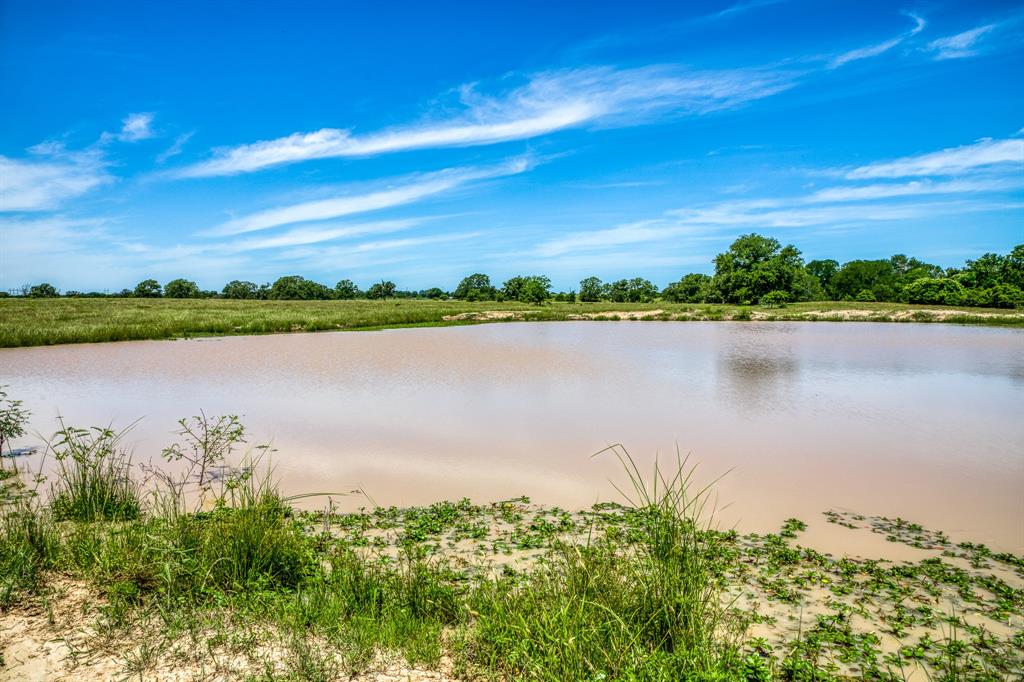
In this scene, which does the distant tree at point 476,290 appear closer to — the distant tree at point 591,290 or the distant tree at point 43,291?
the distant tree at point 591,290

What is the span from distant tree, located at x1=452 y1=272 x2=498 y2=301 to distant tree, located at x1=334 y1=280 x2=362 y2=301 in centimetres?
2217

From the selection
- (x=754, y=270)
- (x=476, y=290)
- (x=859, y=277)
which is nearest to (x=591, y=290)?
(x=476, y=290)

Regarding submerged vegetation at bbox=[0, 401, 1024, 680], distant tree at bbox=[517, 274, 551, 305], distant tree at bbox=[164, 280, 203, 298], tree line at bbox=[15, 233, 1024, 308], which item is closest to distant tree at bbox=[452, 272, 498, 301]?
tree line at bbox=[15, 233, 1024, 308]

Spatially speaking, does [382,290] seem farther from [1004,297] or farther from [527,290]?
[1004,297]

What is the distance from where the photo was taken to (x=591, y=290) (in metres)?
101

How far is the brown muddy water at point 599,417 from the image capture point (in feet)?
24.0

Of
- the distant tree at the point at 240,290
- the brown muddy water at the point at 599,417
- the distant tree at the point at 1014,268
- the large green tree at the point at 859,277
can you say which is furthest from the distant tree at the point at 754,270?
the distant tree at the point at 240,290

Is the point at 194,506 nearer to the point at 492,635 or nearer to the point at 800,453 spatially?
the point at 492,635

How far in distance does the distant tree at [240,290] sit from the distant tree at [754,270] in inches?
3401

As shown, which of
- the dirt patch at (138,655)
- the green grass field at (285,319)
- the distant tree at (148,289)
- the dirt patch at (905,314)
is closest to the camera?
the dirt patch at (138,655)

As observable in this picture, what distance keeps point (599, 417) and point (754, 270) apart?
64.2 m

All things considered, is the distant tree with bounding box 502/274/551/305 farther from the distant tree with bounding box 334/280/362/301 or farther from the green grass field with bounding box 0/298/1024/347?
the distant tree with bounding box 334/280/362/301

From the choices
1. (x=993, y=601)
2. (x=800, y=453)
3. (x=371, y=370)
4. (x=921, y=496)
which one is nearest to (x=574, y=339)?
(x=371, y=370)

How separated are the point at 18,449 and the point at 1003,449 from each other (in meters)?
16.7
